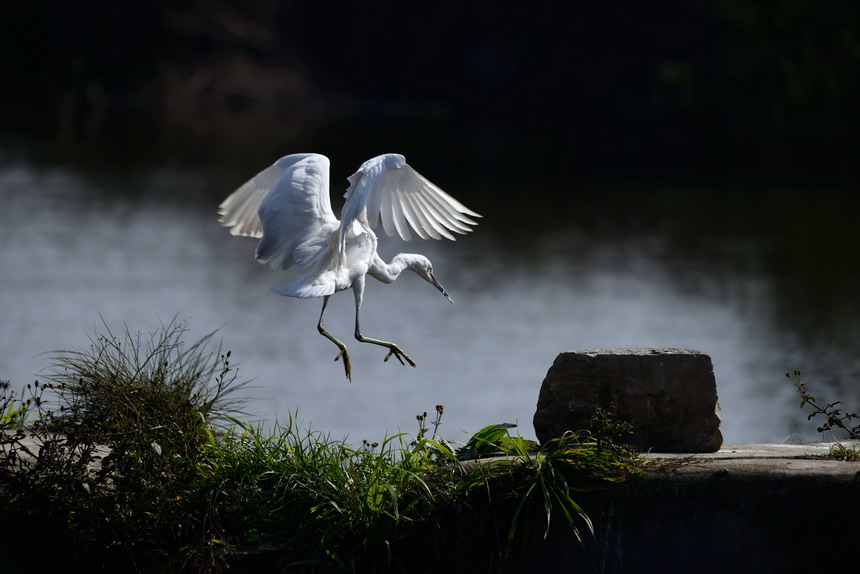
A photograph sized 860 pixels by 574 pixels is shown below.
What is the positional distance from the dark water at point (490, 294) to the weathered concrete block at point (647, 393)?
4301 millimetres

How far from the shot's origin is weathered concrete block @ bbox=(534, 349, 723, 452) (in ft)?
19.2

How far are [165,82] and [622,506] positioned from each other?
110 feet

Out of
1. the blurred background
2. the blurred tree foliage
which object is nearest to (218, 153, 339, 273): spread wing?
the blurred background

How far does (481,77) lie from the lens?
35031 millimetres

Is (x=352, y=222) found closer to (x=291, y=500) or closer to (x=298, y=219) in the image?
(x=298, y=219)

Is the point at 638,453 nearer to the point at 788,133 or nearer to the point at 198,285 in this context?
the point at 198,285

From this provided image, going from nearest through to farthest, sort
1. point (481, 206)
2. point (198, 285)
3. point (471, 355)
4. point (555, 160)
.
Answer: point (471, 355)
point (198, 285)
point (481, 206)
point (555, 160)

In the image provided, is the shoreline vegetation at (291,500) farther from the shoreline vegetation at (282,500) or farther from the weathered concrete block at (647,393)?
the weathered concrete block at (647,393)

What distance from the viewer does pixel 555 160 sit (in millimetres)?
29406

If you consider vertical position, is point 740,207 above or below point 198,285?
above

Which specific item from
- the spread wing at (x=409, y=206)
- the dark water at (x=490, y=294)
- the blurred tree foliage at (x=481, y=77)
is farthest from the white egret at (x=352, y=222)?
the blurred tree foliage at (x=481, y=77)

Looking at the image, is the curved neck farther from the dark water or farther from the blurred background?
the dark water

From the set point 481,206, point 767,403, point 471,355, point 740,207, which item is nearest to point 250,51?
point 481,206

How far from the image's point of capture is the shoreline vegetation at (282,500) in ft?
18.0
